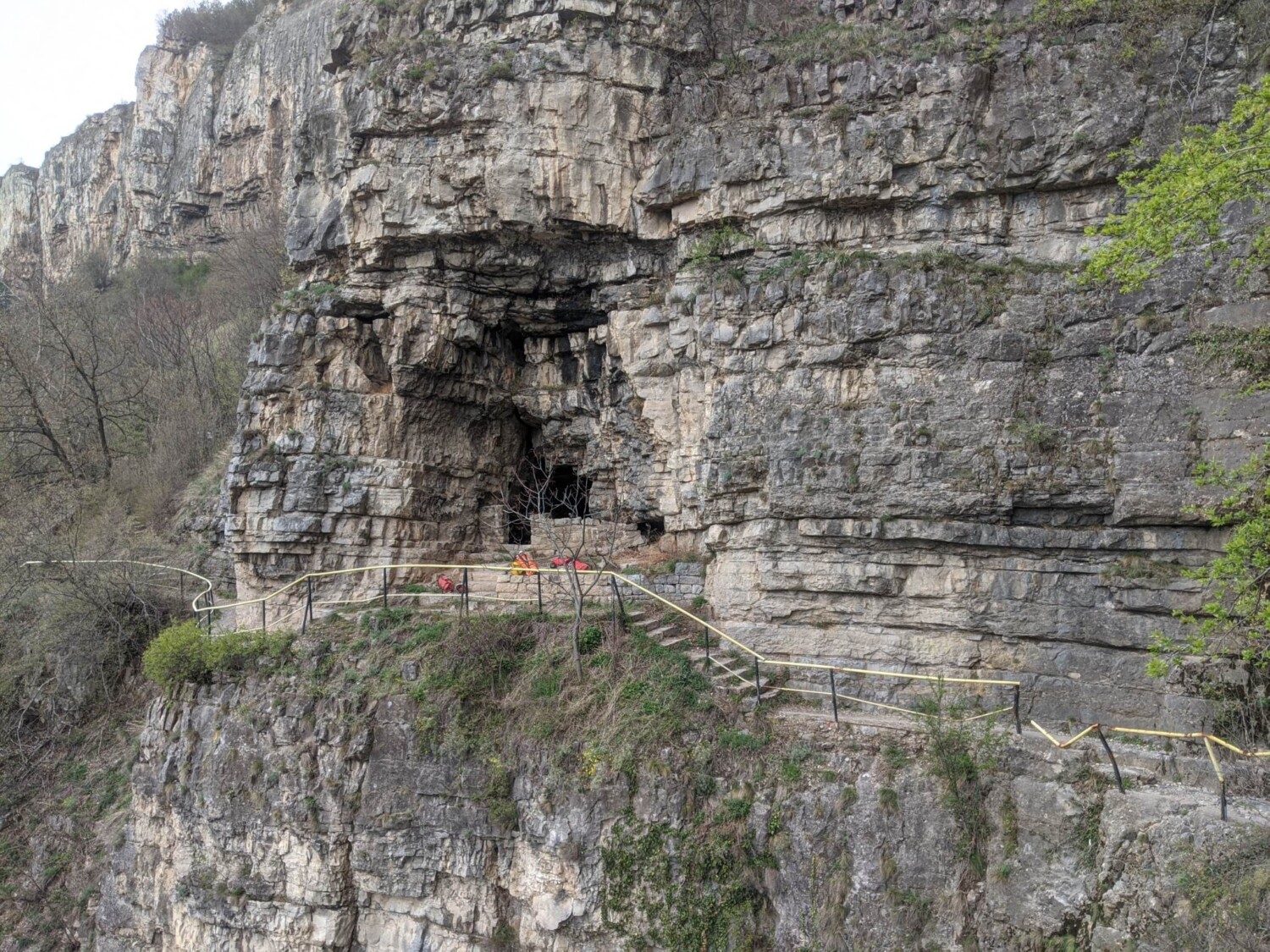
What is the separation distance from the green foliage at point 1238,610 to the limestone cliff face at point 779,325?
0.44 metres

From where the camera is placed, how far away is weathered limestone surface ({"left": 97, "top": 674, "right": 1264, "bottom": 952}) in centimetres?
854

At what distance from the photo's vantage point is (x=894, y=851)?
953 centimetres

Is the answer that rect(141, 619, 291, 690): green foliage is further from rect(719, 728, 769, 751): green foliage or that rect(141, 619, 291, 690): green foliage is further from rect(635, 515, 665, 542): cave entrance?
rect(719, 728, 769, 751): green foliage

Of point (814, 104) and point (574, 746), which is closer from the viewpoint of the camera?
point (574, 746)

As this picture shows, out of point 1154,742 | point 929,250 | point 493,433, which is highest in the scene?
point 929,250

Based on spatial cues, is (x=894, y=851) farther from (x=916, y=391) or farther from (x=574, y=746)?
(x=916, y=391)

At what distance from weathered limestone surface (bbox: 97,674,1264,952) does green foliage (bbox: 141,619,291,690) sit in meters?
0.37

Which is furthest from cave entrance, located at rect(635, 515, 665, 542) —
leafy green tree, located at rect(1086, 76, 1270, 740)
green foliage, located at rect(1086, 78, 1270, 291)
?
green foliage, located at rect(1086, 78, 1270, 291)

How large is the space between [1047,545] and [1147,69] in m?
6.54

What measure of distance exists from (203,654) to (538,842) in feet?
21.0

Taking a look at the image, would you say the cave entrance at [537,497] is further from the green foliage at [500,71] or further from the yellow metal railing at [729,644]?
the green foliage at [500,71]

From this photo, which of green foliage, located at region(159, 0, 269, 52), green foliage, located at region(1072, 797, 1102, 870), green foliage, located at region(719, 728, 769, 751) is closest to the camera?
green foliage, located at region(1072, 797, 1102, 870)

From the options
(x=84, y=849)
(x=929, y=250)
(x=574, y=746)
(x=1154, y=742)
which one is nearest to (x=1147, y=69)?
(x=929, y=250)

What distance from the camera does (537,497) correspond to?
18297 millimetres
